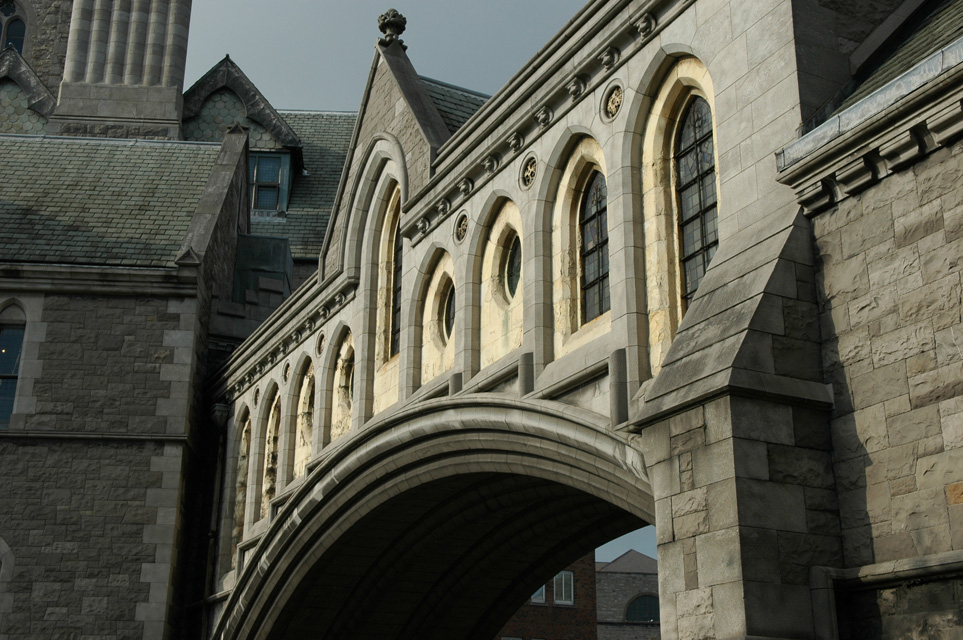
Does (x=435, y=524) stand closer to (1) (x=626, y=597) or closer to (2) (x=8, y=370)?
(2) (x=8, y=370)

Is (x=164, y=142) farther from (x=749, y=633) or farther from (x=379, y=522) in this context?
(x=749, y=633)

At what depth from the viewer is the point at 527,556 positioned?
17.2m

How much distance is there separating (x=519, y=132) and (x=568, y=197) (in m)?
1.19

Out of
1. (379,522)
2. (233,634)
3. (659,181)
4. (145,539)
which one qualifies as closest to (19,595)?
(145,539)

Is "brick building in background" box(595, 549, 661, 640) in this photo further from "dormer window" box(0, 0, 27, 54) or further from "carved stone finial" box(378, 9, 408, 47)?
"carved stone finial" box(378, 9, 408, 47)

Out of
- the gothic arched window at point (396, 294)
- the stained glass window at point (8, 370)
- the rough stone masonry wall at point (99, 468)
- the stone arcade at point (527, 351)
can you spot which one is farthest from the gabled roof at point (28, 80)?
the gothic arched window at point (396, 294)

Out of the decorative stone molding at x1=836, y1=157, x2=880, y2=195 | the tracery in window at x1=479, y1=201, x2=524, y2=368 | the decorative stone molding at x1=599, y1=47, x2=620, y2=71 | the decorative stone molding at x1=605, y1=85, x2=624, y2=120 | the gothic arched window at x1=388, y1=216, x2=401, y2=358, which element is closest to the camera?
the decorative stone molding at x1=836, y1=157, x2=880, y2=195

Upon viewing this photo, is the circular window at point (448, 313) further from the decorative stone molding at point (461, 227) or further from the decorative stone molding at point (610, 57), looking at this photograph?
the decorative stone molding at point (610, 57)

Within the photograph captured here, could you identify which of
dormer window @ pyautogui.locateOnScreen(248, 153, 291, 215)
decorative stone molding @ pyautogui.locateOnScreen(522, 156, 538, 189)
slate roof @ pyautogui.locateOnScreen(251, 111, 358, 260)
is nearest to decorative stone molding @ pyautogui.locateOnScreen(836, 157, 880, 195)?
decorative stone molding @ pyautogui.locateOnScreen(522, 156, 538, 189)

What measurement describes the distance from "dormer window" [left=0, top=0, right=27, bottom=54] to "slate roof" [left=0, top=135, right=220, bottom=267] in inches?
426

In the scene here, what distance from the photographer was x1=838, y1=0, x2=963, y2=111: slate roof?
792 centimetres

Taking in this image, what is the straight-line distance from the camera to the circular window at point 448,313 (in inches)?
551

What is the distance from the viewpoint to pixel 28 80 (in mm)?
31953

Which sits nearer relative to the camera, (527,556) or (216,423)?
(527,556)
